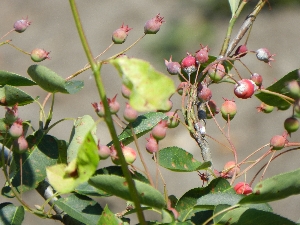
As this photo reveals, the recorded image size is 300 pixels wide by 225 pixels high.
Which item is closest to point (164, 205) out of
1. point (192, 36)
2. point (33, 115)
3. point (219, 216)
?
point (219, 216)

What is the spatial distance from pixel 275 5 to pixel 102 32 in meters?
1.11

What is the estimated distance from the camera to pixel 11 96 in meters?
0.69

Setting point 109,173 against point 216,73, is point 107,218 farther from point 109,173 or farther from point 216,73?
point 216,73

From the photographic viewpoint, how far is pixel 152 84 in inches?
14.3

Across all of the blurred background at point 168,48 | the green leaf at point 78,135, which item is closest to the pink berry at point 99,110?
the green leaf at point 78,135

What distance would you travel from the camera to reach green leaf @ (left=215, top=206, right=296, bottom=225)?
20.4 inches

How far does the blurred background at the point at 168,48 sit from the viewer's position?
289 centimetres

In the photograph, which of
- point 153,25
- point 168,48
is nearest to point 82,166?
point 153,25

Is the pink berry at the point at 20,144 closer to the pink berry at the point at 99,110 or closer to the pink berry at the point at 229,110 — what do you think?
the pink berry at the point at 99,110

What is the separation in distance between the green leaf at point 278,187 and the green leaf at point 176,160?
151mm

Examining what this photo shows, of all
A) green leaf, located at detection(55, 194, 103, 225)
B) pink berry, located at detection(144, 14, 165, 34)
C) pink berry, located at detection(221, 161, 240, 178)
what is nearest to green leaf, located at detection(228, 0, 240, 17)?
pink berry, located at detection(144, 14, 165, 34)

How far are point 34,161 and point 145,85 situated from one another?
0.37 metres

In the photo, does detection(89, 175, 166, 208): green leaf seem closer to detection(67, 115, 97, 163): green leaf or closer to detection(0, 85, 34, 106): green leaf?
detection(67, 115, 97, 163): green leaf

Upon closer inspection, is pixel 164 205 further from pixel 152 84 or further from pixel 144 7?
pixel 144 7
